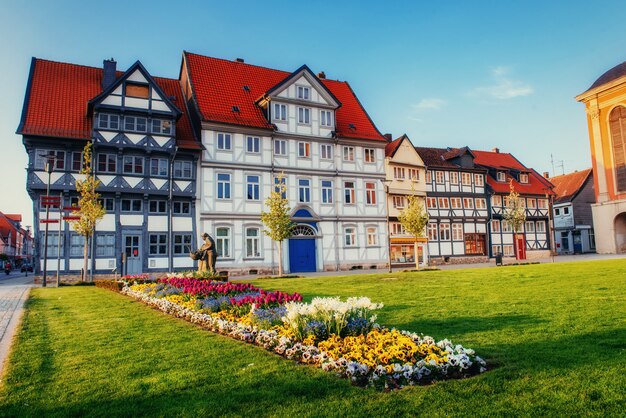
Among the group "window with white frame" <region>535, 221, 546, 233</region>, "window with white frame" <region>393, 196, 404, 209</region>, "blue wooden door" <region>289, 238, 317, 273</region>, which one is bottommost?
"blue wooden door" <region>289, 238, 317, 273</region>

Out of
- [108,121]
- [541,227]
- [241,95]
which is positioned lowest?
[541,227]

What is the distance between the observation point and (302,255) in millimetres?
36438

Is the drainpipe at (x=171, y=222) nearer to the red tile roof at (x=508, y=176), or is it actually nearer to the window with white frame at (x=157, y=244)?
the window with white frame at (x=157, y=244)

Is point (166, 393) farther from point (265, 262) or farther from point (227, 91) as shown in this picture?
point (227, 91)

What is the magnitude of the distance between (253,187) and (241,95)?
7949 millimetres

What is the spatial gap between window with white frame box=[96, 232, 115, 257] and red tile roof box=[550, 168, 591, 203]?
61456mm

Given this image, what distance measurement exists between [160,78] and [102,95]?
8909mm

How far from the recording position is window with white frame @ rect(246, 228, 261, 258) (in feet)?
112

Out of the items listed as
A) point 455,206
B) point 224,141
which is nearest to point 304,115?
point 224,141

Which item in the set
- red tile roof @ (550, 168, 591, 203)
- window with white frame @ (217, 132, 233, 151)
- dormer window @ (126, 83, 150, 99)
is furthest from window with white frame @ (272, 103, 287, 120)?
red tile roof @ (550, 168, 591, 203)

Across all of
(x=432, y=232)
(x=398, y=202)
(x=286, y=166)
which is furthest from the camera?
(x=432, y=232)

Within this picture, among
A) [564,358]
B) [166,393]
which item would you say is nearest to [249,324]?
[166,393]

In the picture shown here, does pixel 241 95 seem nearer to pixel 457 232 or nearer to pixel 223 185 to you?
pixel 223 185

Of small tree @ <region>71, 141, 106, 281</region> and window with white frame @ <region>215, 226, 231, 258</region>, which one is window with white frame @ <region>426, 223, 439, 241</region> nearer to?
window with white frame @ <region>215, 226, 231, 258</region>
